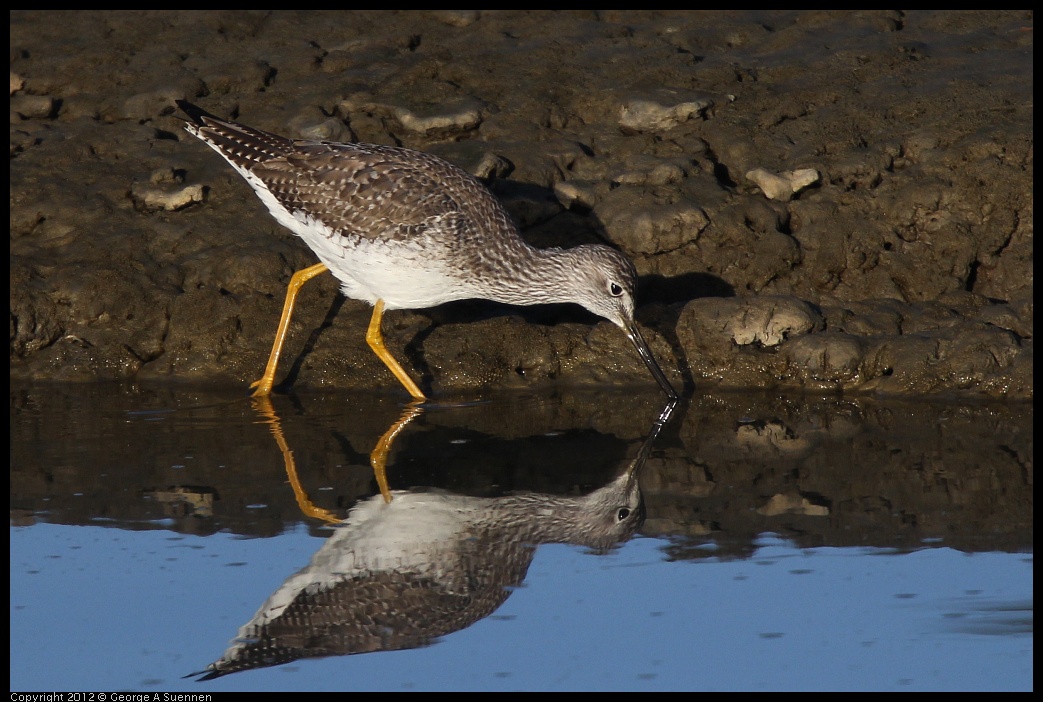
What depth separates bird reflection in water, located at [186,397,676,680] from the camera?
5.09 m

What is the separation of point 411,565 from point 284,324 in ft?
11.9

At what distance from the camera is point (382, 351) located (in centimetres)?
878

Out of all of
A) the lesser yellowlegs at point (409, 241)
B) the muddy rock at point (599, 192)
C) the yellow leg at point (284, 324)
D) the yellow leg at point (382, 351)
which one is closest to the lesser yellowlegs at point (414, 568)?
the yellow leg at point (382, 351)

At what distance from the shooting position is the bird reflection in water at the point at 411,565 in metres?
5.09

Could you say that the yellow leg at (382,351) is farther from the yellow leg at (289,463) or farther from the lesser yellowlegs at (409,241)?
the yellow leg at (289,463)

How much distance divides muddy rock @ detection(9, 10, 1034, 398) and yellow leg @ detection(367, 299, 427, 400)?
1.07 feet

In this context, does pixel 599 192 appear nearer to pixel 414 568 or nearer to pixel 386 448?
pixel 386 448

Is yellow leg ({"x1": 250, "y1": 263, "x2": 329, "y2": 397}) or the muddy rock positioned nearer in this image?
yellow leg ({"x1": 250, "y1": 263, "x2": 329, "y2": 397})

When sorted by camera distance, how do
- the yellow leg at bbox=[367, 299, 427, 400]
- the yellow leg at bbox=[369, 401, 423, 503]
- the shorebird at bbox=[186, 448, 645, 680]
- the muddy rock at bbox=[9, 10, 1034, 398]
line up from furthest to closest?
the muddy rock at bbox=[9, 10, 1034, 398] < the yellow leg at bbox=[367, 299, 427, 400] < the yellow leg at bbox=[369, 401, 423, 503] < the shorebird at bbox=[186, 448, 645, 680]

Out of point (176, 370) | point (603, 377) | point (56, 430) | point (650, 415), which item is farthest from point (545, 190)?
point (56, 430)

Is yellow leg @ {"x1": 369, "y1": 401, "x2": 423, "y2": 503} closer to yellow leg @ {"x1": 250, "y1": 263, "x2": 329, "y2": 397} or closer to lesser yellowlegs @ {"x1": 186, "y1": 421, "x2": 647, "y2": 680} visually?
lesser yellowlegs @ {"x1": 186, "y1": 421, "x2": 647, "y2": 680}

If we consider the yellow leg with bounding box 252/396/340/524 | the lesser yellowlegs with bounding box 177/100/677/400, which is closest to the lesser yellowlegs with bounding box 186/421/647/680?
the yellow leg with bounding box 252/396/340/524

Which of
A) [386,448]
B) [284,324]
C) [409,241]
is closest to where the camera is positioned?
[386,448]

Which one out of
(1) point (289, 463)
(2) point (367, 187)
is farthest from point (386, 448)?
(2) point (367, 187)
